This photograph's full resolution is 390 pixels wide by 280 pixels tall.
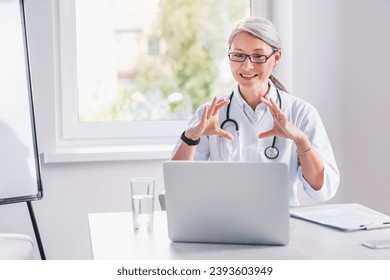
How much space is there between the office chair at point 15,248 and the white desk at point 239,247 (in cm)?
56

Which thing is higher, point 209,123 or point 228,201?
point 209,123

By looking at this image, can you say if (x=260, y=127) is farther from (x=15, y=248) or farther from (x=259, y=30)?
(x=15, y=248)

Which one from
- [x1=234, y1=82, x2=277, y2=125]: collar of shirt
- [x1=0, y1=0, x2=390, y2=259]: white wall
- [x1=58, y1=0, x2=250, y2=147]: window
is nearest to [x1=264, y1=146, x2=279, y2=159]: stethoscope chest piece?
[x1=234, y1=82, x2=277, y2=125]: collar of shirt

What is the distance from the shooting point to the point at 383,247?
1.42m

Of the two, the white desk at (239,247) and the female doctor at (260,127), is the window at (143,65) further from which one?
the white desk at (239,247)

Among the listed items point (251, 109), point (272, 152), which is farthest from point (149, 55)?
point (272, 152)

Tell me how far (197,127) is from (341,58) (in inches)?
47.0

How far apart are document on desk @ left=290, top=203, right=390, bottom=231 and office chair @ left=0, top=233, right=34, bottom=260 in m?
0.87

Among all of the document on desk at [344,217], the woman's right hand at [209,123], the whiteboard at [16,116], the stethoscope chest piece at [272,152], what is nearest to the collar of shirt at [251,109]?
the stethoscope chest piece at [272,152]

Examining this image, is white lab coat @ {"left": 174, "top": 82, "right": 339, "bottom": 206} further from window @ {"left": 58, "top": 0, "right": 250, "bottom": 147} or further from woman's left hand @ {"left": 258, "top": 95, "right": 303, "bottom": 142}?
window @ {"left": 58, "top": 0, "right": 250, "bottom": 147}

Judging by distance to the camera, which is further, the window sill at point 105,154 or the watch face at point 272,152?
the window sill at point 105,154

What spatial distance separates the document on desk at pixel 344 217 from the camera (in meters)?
1.61

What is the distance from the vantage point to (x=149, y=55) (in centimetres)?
302

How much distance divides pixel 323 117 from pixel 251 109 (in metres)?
0.81
